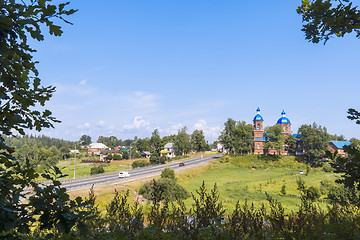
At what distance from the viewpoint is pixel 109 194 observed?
76.9ft

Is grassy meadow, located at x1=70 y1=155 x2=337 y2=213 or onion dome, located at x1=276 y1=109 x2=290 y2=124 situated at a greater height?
onion dome, located at x1=276 y1=109 x2=290 y2=124

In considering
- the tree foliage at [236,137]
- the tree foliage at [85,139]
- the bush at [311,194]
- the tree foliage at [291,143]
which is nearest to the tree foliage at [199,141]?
the tree foliage at [236,137]

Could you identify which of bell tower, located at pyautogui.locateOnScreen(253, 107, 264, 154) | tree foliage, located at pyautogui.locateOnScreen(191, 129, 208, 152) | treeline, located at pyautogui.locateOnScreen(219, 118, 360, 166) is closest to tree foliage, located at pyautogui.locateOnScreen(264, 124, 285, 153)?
treeline, located at pyautogui.locateOnScreen(219, 118, 360, 166)

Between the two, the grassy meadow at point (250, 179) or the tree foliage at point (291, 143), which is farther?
the tree foliage at point (291, 143)

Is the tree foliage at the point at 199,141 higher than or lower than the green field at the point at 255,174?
higher

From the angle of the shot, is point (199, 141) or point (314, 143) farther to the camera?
point (199, 141)

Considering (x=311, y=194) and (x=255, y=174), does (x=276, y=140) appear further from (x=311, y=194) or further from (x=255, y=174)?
(x=311, y=194)

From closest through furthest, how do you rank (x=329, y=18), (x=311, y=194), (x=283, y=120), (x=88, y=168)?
(x=329, y=18)
(x=311, y=194)
(x=88, y=168)
(x=283, y=120)

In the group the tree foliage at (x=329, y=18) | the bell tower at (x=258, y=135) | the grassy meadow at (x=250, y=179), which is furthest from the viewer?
the bell tower at (x=258, y=135)

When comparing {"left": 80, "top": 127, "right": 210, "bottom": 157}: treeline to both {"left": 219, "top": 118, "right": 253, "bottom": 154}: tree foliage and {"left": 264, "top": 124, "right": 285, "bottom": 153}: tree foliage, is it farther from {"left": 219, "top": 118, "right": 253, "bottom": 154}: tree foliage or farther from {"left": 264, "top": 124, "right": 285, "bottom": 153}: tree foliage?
{"left": 264, "top": 124, "right": 285, "bottom": 153}: tree foliage

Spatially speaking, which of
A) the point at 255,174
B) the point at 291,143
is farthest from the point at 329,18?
the point at 291,143

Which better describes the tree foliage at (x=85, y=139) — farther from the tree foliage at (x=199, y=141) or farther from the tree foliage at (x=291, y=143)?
the tree foliage at (x=291, y=143)

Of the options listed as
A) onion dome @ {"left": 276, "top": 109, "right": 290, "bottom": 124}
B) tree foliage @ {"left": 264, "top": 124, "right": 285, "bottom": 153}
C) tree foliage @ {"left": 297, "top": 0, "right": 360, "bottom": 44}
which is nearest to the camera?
tree foliage @ {"left": 297, "top": 0, "right": 360, "bottom": 44}

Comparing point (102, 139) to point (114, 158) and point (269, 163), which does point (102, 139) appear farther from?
point (269, 163)
